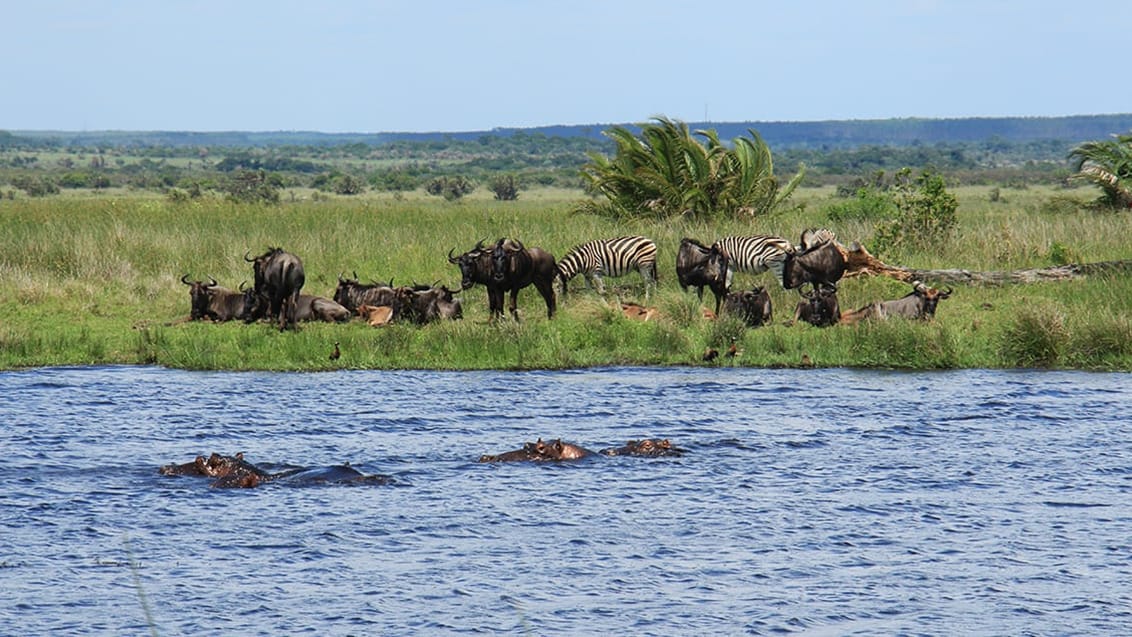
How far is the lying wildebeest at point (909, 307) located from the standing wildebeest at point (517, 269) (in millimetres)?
4091

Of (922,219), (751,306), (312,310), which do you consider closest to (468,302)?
(312,310)

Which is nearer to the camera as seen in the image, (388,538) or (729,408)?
(388,538)

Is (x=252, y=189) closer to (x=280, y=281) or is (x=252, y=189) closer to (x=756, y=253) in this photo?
(x=756, y=253)

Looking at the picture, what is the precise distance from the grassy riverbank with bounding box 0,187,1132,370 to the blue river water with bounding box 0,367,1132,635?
4.43ft

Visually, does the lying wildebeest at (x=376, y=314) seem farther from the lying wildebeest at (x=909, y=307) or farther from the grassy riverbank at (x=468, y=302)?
the lying wildebeest at (x=909, y=307)

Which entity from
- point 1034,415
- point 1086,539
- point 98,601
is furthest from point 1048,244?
point 98,601

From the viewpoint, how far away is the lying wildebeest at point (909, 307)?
2069 cm

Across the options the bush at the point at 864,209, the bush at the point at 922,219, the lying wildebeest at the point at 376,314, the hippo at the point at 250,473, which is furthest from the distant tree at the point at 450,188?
the hippo at the point at 250,473

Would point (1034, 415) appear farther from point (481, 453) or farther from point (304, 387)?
point (304, 387)

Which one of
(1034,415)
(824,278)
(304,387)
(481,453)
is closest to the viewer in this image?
(481,453)

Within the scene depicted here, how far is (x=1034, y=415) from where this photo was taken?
15805mm

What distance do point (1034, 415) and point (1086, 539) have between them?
15.8 feet

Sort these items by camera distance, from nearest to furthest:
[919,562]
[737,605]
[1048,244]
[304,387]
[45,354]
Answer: [737,605], [919,562], [304,387], [45,354], [1048,244]

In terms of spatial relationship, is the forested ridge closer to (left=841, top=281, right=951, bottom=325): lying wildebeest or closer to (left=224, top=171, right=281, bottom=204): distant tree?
(left=224, top=171, right=281, bottom=204): distant tree
